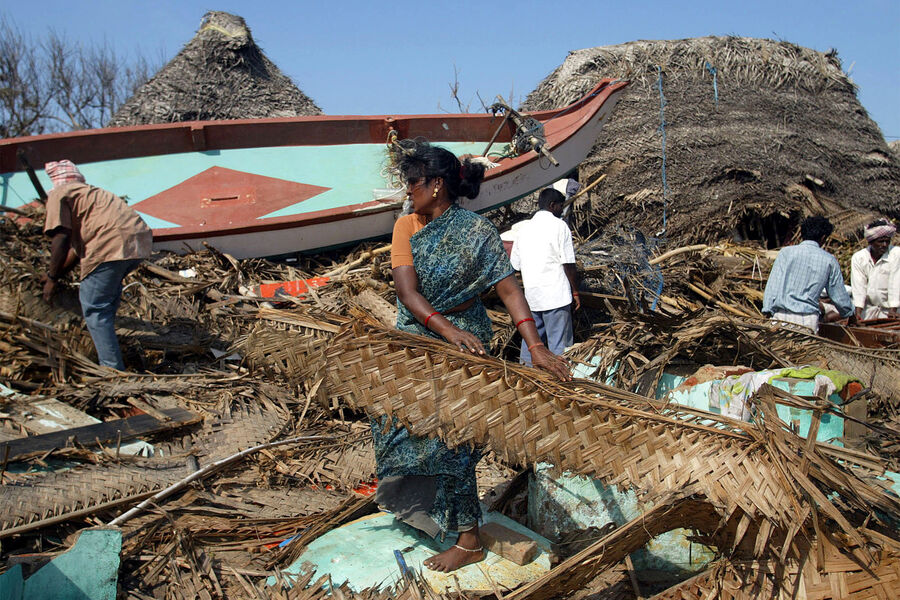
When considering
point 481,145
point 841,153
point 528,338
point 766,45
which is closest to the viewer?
point 528,338

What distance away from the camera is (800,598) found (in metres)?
1.72

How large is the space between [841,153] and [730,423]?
1201 centimetres

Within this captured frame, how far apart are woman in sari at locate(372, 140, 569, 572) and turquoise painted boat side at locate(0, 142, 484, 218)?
4855mm

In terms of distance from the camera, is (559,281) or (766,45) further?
(766,45)

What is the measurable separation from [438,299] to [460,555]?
3.18 ft

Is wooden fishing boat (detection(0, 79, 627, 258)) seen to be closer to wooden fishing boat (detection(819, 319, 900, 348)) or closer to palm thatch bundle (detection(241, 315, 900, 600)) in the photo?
wooden fishing boat (detection(819, 319, 900, 348))

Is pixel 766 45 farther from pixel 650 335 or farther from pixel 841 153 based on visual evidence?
pixel 650 335

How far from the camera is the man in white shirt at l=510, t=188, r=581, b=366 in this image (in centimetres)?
504

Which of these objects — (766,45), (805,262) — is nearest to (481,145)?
(805,262)

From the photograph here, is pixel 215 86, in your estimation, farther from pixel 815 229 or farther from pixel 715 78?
pixel 815 229

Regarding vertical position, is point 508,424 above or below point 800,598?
above

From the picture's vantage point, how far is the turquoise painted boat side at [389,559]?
2.38m

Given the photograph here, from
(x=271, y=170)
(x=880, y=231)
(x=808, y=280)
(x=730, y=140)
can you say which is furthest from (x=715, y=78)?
(x=808, y=280)

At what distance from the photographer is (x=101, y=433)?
3.47m
